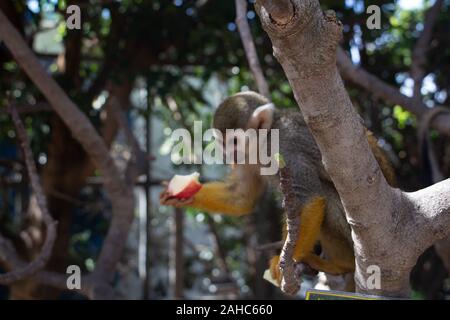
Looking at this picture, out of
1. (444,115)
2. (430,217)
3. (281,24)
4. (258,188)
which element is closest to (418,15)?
(444,115)

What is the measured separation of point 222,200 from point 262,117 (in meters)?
0.68

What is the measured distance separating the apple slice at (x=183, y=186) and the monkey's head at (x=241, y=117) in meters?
0.34

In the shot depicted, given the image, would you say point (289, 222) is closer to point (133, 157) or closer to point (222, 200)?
point (222, 200)

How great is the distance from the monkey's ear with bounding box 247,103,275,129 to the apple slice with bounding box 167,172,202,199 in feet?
1.67

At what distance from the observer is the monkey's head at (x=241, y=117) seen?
13.9 feet

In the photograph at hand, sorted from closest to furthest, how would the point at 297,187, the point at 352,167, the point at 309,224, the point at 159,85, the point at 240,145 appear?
the point at 352,167 < the point at 309,224 < the point at 297,187 < the point at 240,145 < the point at 159,85

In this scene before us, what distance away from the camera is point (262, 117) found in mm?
4230

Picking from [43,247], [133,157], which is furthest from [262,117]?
[43,247]

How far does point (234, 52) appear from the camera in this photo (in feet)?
20.4

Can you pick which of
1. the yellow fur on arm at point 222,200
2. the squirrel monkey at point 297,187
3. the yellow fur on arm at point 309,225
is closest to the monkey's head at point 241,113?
the squirrel monkey at point 297,187

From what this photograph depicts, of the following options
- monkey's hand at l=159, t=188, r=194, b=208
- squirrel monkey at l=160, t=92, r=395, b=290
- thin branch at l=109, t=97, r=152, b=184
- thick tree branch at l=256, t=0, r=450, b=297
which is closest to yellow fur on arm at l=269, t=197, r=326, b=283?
squirrel monkey at l=160, t=92, r=395, b=290

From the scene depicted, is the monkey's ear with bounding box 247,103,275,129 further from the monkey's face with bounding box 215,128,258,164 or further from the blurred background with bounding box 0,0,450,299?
the blurred background with bounding box 0,0,450,299

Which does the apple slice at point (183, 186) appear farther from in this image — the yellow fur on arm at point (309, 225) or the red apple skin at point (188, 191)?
the yellow fur on arm at point (309, 225)

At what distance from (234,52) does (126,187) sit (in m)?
2.07
